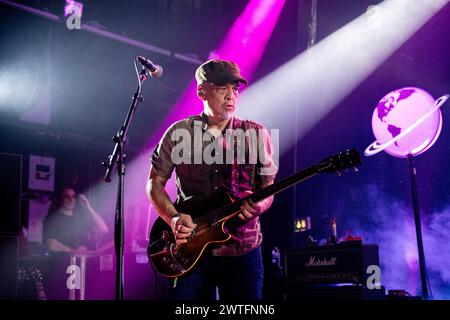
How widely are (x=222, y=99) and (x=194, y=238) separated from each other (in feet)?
2.76

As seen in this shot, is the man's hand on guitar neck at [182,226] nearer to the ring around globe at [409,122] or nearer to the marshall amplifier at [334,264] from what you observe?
the marshall amplifier at [334,264]

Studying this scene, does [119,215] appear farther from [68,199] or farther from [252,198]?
[68,199]

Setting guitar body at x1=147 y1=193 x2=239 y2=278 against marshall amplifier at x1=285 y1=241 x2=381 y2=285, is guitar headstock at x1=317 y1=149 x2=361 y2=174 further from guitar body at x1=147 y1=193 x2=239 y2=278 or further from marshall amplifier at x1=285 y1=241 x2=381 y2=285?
marshall amplifier at x1=285 y1=241 x2=381 y2=285

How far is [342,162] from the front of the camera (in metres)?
2.70

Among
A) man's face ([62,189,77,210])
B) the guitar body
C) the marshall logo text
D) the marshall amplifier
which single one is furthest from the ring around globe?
man's face ([62,189,77,210])

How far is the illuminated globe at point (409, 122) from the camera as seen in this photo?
491 cm

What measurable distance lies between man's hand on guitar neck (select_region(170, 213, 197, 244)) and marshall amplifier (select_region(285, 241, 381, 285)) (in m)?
2.12

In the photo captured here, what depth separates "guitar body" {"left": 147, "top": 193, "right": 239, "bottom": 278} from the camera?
8.55ft

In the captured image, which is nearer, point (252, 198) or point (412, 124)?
point (252, 198)

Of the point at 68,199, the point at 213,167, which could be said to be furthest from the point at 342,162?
the point at 68,199

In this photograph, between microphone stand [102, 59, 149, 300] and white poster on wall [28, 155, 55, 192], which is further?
white poster on wall [28, 155, 55, 192]

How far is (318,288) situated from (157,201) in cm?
231

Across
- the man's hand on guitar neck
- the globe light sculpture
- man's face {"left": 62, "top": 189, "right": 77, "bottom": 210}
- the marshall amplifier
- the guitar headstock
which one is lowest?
the marshall amplifier
